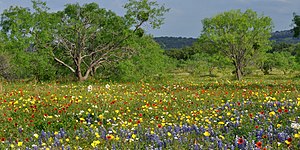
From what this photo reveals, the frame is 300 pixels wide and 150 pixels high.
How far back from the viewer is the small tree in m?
36.6

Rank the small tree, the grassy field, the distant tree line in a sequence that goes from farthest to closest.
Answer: the small tree → the distant tree line → the grassy field

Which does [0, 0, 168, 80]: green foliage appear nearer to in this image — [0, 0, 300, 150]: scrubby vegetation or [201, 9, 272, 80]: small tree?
[0, 0, 300, 150]: scrubby vegetation

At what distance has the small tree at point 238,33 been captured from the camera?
120 feet

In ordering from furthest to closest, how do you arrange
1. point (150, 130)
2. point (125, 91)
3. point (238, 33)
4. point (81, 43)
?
A: point (238, 33), point (81, 43), point (125, 91), point (150, 130)

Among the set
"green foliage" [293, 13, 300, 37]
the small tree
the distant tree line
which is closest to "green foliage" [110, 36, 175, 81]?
the distant tree line

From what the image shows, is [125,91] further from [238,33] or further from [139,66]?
[238,33]

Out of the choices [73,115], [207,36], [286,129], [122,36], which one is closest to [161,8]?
[122,36]

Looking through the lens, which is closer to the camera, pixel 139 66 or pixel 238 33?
pixel 139 66

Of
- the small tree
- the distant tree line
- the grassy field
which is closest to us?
the grassy field

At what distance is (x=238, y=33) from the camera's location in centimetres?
3769

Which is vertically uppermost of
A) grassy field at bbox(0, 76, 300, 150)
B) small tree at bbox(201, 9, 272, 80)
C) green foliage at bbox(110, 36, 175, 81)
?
small tree at bbox(201, 9, 272, 80)

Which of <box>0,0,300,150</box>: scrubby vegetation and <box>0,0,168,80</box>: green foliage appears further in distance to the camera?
<box>0,0,168,80</box>: green foliage

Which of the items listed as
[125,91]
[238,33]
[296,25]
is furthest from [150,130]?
[296,25]

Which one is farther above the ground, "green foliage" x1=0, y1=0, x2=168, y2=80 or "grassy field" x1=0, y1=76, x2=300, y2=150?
"green foliage" x1=0, y1=0, x2=168, y2=80
